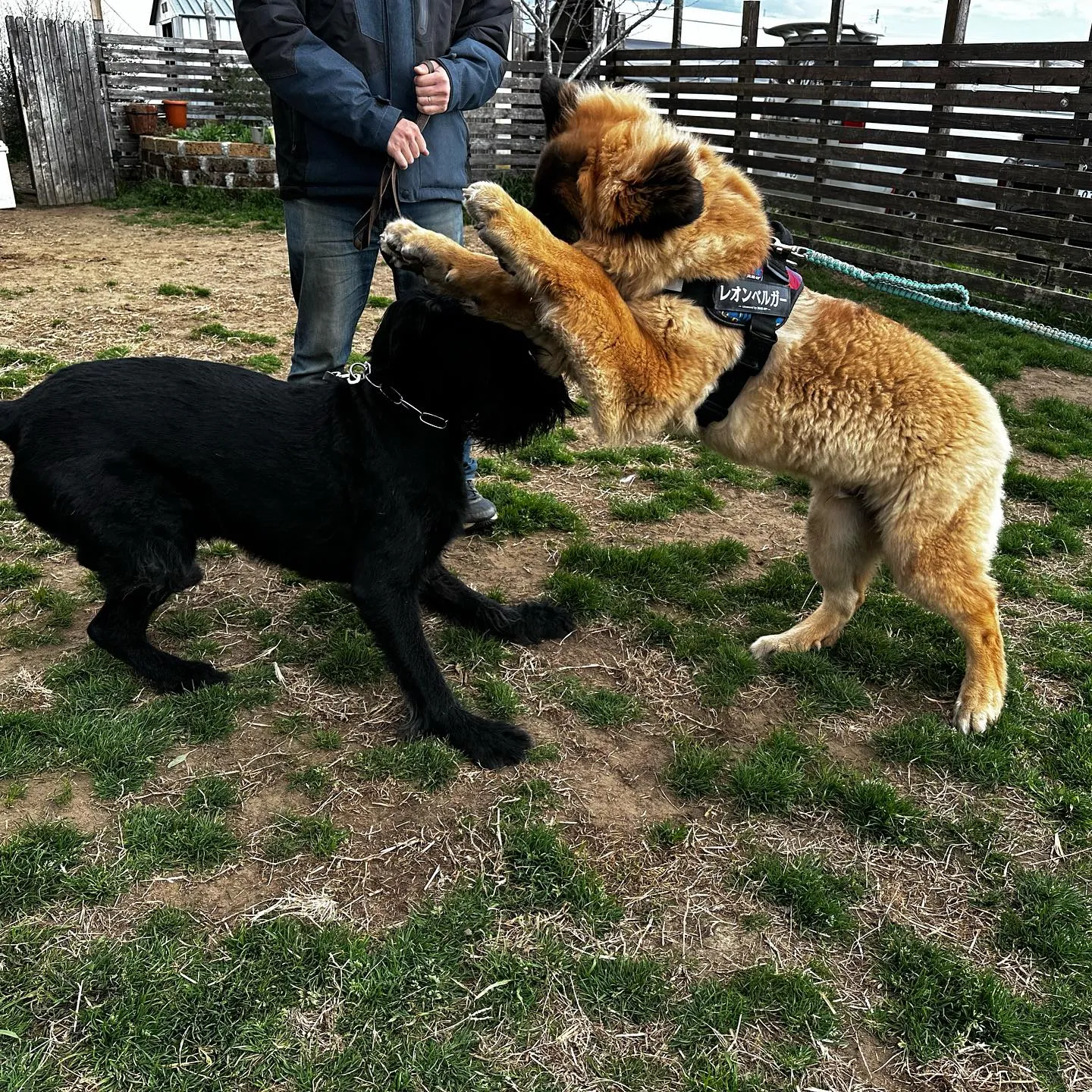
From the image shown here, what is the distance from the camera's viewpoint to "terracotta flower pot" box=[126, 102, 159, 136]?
1464 centimetres

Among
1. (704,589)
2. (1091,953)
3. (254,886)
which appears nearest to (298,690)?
(254,886)

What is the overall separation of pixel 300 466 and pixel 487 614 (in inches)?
45.4

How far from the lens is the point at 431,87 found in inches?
134

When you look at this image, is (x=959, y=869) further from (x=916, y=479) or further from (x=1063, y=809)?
(x=916, y=479)

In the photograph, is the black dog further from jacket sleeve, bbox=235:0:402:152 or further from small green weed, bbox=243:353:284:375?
small green weed, bbox=243:353:284:375

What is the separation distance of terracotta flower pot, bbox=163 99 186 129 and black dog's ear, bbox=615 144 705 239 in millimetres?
15228

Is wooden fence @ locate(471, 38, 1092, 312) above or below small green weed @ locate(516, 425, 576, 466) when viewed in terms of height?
above

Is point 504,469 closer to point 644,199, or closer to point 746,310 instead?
point 746,310

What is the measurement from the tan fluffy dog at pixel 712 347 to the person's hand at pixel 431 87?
0.49 metres

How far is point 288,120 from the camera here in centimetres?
356

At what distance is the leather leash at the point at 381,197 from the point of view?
343 centimetres

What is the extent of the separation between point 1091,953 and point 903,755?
2.98ft

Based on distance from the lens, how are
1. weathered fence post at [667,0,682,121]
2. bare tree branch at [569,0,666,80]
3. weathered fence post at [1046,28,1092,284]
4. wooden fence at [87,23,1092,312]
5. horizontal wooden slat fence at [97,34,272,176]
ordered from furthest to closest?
1. horizontal wooden slat fence at [97,34,272,176]
2. weathered fence post at [667,0,682,121]
3. bare tree branch at [569,0,666,80]
4. wooden fence at [87,23,1092,312]
5. weathered fence post at [1046,28,1092,284]

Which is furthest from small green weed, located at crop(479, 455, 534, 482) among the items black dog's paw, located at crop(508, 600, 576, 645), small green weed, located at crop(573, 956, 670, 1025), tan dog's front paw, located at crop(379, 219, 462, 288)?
small green weed, located at crop(573, 956, 670, 1025)
